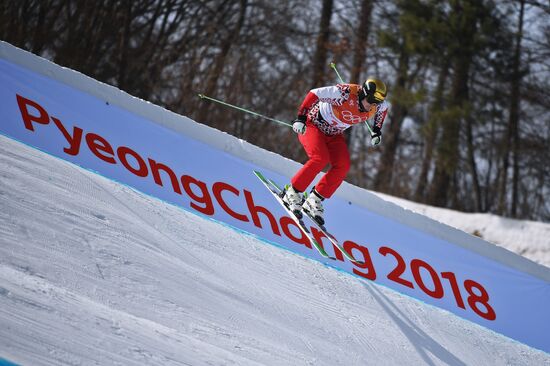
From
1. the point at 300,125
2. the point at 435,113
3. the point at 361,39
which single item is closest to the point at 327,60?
the point at 361,39

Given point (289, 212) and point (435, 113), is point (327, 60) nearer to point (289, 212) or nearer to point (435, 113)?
point (435, 113)

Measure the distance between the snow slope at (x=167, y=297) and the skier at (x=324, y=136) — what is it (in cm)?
50

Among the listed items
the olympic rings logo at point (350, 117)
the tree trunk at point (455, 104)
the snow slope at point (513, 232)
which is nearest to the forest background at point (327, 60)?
the tree trunk at point (455, 104)

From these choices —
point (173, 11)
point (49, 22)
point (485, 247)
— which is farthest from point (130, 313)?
point (173, 11)

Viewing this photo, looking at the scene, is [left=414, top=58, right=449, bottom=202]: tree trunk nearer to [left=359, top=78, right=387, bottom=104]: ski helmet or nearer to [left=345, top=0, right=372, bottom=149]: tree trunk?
[left=345, top=0, right=372, bottom=149]: tree trunk

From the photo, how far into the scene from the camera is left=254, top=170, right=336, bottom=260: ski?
5.69m

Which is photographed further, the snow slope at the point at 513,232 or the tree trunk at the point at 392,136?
the tree trunk at the point at 392,136

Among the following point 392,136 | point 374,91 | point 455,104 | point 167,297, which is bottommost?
point 167,297

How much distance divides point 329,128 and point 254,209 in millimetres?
979

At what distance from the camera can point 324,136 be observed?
590cm

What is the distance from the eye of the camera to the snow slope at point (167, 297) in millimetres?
3395

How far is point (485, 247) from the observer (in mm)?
6156

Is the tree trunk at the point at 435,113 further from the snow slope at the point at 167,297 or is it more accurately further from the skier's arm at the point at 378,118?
the snow slope at the point at 167,297

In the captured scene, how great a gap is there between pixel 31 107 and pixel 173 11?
9.37 metres
